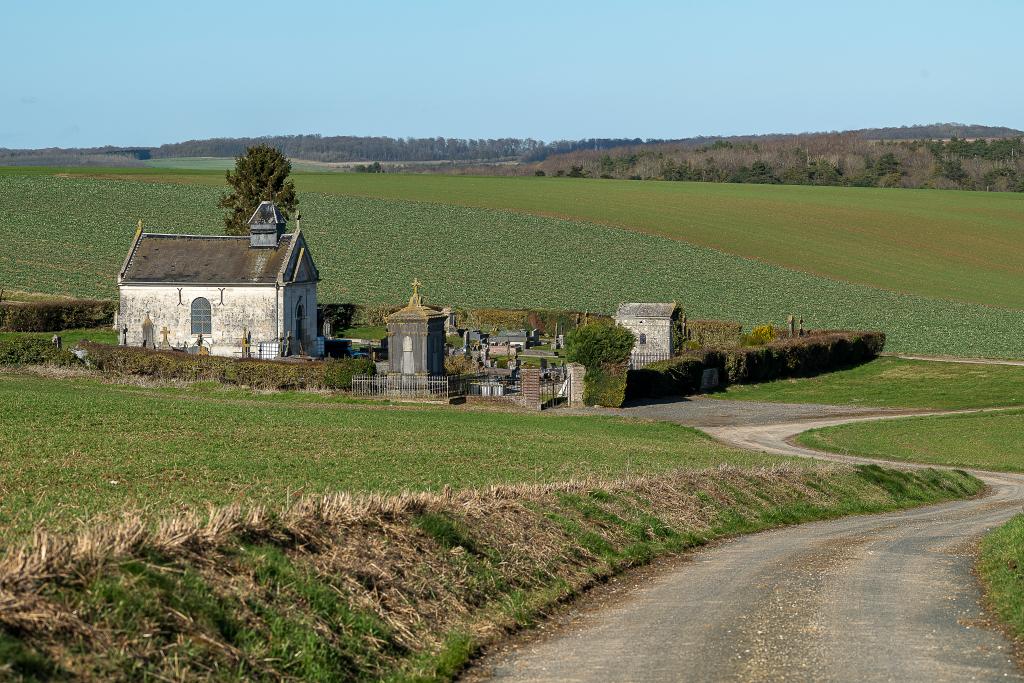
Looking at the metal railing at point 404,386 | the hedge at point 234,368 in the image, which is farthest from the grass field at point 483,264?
the metal railing at point 404,386

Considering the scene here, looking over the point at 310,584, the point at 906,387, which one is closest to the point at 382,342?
the point at 906,387

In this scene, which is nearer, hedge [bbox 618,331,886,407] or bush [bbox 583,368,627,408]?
bush [bbox 583,368,627,408]

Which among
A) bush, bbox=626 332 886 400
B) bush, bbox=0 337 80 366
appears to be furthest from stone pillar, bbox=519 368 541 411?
bush, bbox=0 337 80 366

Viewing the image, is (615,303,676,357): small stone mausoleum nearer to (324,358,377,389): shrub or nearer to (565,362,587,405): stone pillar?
(565,362,587,405): stone pillar

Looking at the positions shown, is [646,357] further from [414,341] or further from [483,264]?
[483,264]

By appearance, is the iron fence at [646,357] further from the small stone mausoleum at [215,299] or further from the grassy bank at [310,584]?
the grassy bank at [310,584]

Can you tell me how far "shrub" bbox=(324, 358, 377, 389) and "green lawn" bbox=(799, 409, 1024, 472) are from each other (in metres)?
15.0

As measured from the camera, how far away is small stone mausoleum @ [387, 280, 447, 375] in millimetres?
46969

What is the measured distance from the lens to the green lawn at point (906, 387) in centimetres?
5091

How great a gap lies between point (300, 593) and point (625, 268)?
78925mm

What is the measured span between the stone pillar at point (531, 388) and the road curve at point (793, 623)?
80.3 feet

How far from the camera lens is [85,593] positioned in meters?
9.84

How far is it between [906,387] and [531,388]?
1828cm

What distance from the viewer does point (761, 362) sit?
55594 mm
